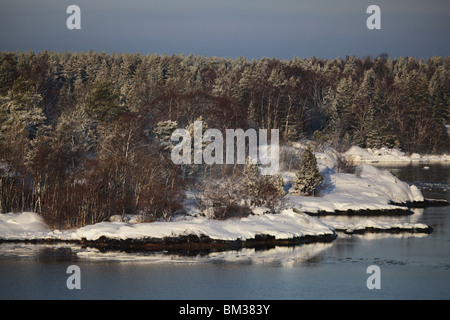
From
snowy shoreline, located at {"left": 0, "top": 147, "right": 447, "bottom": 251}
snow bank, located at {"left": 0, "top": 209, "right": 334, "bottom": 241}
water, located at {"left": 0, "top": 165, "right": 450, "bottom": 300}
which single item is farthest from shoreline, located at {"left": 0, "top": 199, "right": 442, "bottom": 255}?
water, located at {"left": 0, "top": 165, "right": 450, "bottom": 300}

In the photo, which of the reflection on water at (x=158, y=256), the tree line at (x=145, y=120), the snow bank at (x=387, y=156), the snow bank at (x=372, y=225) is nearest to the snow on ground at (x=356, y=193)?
the snow bank at (x=372, y=225)

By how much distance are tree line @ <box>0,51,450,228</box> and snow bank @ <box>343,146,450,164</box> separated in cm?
124

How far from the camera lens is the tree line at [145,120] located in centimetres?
3025

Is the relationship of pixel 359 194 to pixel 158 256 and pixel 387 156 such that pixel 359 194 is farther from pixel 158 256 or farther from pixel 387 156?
pixel 387 156

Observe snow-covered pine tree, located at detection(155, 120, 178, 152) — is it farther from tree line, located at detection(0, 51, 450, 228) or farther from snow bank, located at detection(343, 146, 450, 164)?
snow bank, located at detection(343, 146, 450, 164)

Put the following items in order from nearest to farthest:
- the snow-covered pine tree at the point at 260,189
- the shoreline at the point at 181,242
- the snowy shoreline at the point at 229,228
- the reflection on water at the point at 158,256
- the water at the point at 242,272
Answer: the water at the point at 242,272 → the reflection on water at the point at 158,256 → the shoreline at the point at 181,242 → the snowy shoreline at the point at 229,228 → the snow-covered pine tree at the point at 260,189

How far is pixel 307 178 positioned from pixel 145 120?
1332cm

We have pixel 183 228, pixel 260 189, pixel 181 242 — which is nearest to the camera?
pixel 181 242

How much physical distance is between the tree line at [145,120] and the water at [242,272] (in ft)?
18.0

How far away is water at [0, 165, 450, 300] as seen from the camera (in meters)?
19.4

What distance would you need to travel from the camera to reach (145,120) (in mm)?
44562

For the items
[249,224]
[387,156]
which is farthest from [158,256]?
[387,156]

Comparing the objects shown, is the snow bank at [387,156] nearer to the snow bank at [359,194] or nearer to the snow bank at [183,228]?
the snow bank at [359,194]

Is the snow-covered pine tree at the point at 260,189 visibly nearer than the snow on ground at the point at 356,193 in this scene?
Yes
